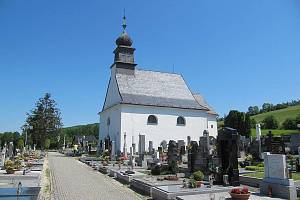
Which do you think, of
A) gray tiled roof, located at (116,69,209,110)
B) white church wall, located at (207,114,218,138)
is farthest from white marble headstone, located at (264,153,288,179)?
white church wall, located at (207,114,218,138)

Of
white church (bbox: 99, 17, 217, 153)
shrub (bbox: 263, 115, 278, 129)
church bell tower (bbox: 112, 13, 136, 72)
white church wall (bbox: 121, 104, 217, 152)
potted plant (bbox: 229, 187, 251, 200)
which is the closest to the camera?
potted plant (bbox: 229, 187, 251, 200)

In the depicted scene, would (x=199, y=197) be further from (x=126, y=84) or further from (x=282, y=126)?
(x=282, y=126)

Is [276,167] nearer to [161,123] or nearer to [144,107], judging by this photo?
[144,107]

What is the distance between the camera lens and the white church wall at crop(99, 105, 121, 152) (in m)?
37.5

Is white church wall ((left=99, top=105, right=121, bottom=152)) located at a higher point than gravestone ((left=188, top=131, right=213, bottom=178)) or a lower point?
higher

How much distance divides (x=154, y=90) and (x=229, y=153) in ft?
95.9

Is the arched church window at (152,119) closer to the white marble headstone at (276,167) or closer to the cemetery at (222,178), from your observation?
the cemetery at (222,178)

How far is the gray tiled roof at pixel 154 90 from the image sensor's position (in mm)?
38916

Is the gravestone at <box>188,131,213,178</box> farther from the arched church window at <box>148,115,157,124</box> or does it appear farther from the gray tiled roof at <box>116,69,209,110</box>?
the arched church window at <box>148,115,157,124</box>

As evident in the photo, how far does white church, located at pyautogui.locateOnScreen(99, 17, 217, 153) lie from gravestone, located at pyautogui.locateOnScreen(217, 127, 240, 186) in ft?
73.9

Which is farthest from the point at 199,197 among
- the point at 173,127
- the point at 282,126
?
the point at 282,126

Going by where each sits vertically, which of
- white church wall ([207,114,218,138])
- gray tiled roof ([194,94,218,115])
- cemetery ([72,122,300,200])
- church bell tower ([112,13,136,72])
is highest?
church bell tower ([112,13,136,72])

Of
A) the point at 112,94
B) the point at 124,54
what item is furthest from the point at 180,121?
the point at 124,54

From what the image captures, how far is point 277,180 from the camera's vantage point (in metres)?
9.49
